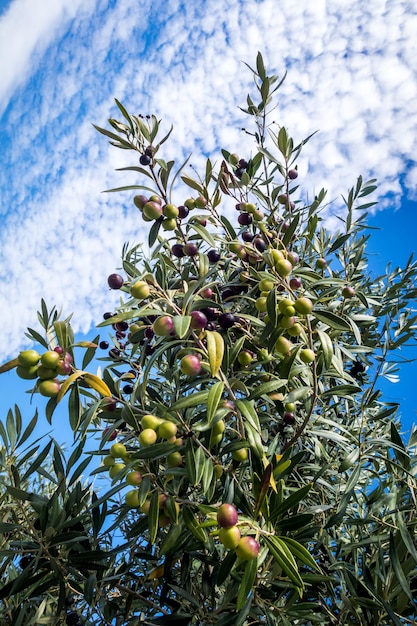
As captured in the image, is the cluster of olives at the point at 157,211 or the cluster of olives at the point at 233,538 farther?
the cluster of olives at the point at 157,211

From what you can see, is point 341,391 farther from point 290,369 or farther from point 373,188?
point 373,188

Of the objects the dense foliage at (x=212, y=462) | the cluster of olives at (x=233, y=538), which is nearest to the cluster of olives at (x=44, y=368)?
the dense foliage at (x=212, y=462)

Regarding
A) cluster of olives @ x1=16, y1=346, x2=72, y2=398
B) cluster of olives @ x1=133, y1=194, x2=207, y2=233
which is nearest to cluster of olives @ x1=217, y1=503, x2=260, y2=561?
cluster of olives @ x1=16, y1=346, x2=72, y2=398

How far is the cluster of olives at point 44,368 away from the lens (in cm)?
131

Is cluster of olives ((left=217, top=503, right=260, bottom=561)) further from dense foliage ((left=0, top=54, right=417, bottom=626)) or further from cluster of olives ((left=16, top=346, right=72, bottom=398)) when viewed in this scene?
cluster of olives ((left=16, top=346, right=72, bottom=398))

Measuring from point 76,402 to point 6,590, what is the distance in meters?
0.64

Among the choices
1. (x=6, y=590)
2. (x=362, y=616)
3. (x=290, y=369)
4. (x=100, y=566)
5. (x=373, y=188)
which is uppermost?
(x=373, y=188)

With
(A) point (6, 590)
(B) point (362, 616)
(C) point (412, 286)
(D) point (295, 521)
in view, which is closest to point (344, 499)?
(D) point (295, 521)

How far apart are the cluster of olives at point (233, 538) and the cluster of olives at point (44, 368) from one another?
558mm

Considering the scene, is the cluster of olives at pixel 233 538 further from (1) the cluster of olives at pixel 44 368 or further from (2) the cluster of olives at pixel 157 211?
(2) the cluster of olives at pixel 157 211

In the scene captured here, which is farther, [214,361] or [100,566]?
[100,566]

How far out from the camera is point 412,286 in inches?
116

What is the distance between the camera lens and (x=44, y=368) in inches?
52.5

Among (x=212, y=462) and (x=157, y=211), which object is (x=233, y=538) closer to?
(x=212, y=462)
